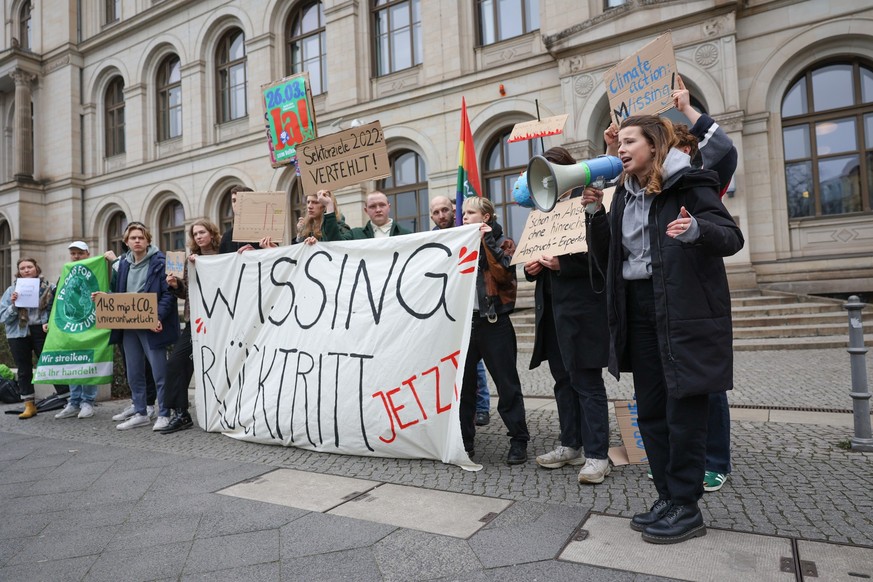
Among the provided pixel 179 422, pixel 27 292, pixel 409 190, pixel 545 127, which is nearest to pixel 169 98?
pixel 409 190

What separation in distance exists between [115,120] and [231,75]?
22.6ft

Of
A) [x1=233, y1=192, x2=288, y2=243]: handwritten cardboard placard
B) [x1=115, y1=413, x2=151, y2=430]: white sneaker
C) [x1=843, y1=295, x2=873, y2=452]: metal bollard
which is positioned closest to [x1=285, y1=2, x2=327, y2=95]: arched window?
[x1=233, y1=192, x2=288, y2=243]: handwritten cardboard placard

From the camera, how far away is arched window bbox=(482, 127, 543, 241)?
48.0 feet

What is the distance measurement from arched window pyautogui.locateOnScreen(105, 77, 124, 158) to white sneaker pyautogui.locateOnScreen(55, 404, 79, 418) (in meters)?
19.7

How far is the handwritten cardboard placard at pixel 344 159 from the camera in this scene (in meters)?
4.79

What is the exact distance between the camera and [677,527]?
252 cm

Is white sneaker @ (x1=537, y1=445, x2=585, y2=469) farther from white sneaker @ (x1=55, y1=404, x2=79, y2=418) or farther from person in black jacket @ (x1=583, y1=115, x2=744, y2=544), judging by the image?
white sneaker @ (x1=55, y1=404, x2=79, y2=418)

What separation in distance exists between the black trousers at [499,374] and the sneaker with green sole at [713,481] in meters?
1.12

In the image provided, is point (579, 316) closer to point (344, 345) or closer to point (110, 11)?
point (344, 345)

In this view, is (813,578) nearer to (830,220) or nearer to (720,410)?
(720,410)

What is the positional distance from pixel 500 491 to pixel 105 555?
200 centimetres

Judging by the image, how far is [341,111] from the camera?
16641 millimetres

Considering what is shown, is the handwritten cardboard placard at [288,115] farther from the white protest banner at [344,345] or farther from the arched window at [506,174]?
the arched window at [506,174]

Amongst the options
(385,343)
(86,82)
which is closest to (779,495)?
(385,343)
